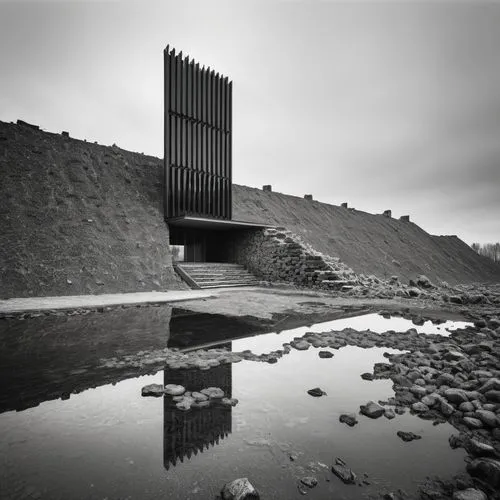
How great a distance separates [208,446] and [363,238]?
103 ft

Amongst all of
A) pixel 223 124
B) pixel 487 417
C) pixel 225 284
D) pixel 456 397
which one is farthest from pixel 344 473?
pixel 223 124

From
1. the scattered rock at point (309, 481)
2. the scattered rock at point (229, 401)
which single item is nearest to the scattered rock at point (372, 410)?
the scattered rock at point (309, 481)

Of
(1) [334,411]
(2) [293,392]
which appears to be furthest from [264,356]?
(1) [334,411]

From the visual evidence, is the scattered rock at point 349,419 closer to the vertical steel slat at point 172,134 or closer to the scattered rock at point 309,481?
the scattered rock at point 309,481

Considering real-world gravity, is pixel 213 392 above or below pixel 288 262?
below

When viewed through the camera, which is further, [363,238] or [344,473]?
[363,238]

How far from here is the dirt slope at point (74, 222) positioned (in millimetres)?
10586

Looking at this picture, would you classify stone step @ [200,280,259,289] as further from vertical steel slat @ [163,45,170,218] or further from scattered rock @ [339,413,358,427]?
scattered rock @ [339,413,358,427]

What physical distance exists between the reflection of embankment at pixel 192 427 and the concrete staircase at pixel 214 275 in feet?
34.0

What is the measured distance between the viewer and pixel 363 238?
3114 centimetres

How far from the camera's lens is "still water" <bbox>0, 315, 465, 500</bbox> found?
1.78 meters

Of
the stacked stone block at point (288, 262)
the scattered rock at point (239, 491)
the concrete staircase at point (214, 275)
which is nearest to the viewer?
the scattered rock at point (239, 491)

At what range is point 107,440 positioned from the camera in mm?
2193

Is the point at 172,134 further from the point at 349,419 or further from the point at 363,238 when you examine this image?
the point at 363,238
